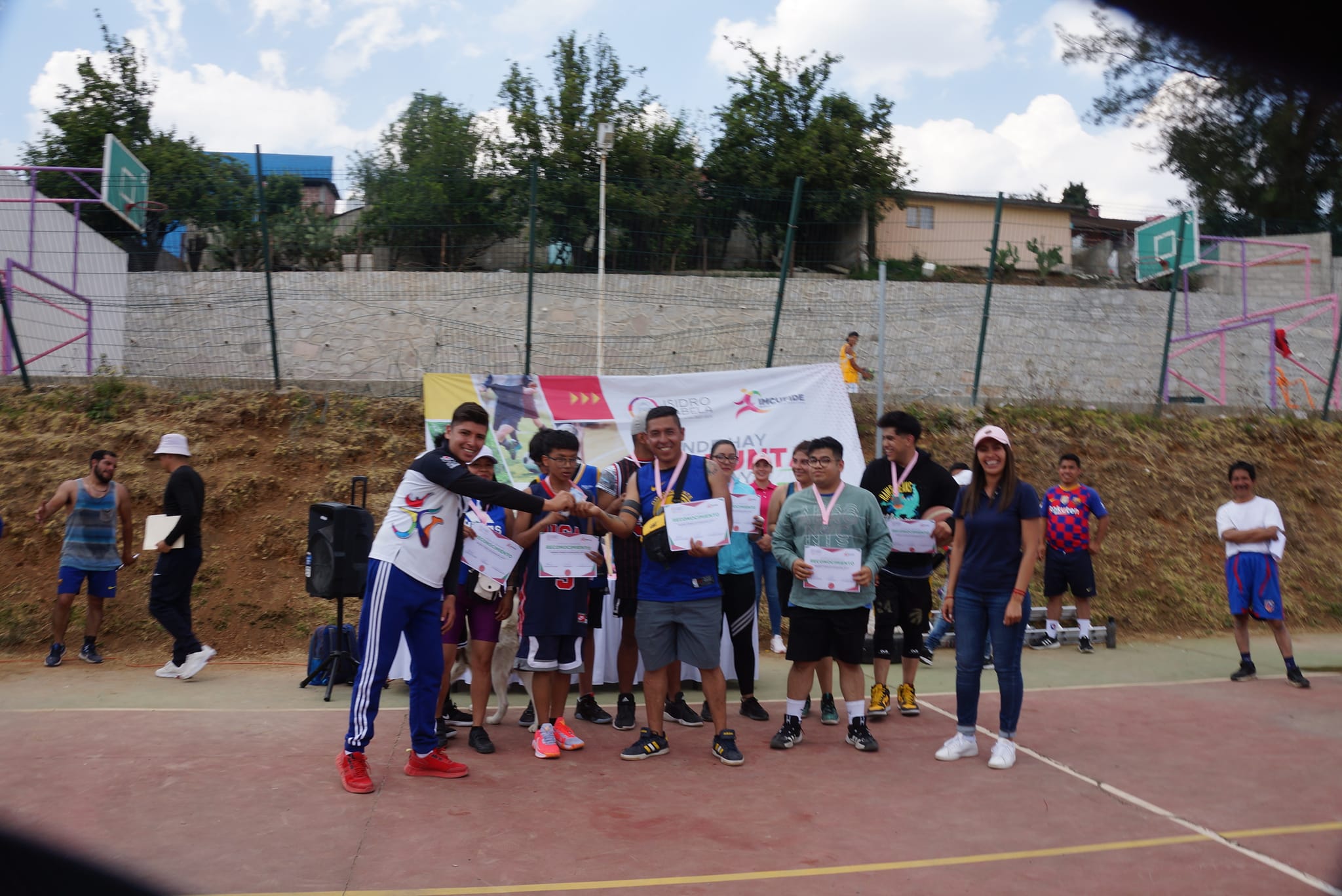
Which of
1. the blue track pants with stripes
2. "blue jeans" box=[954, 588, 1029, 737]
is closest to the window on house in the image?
"blue jeans" box=[954, 588, 1029, 737]

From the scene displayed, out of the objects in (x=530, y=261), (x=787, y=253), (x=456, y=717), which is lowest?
(x=456, y=717)

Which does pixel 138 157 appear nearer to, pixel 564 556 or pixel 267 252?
pixel 267 252

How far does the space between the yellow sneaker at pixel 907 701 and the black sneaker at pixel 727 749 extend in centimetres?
166

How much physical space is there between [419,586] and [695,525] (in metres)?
1.54

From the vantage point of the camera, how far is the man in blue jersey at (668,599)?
546cm

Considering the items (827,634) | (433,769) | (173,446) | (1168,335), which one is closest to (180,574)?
(173,446)

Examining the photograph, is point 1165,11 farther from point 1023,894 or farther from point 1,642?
point 1,642

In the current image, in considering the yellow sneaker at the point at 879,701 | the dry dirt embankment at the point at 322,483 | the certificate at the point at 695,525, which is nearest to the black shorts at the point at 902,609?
the yellow sneaker at the point at 879,701

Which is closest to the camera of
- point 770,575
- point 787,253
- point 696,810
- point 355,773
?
point 696,810

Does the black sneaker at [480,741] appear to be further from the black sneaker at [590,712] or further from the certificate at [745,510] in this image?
the certificate at [745,510]

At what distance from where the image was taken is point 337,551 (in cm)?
657

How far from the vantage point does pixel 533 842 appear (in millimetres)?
4059

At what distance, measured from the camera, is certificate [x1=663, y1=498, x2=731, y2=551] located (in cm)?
538

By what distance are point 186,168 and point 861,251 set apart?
38.1ft
